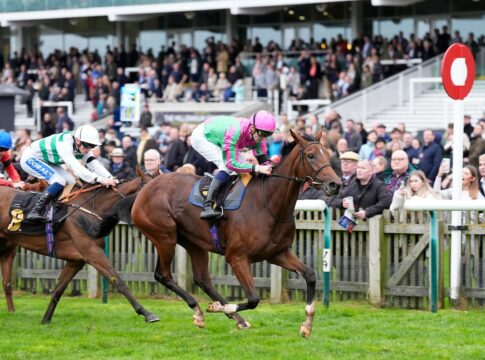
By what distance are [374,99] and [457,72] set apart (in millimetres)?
12541

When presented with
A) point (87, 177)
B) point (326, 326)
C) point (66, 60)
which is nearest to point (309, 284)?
point (326, 326)

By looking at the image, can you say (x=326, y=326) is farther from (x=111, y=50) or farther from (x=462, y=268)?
(x=111, y=50)

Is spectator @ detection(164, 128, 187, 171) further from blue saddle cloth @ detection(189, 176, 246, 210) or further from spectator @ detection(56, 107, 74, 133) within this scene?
spectator @ detection(56, 107, 74, 133)

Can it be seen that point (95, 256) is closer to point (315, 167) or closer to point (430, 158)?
point (315, 167)

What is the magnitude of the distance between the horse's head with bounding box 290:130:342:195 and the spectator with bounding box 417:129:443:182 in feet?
20.6

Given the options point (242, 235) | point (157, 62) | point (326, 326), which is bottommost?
point (326, 326)

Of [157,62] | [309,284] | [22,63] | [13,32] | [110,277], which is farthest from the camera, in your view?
[13,32]

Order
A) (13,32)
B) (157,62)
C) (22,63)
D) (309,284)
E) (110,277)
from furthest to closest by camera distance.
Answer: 1. (13,32)
2. (22,63)
3. (157,62)
4. (110,277)
5. (309,284)

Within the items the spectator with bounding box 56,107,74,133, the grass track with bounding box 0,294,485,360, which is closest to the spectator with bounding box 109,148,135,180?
the grass track with bounding box 0,294,485,360

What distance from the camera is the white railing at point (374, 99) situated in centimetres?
2317

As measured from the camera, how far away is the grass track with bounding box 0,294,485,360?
27.0 feet

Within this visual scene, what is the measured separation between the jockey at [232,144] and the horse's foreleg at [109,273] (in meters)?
1.08

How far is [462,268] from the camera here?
1038 cm

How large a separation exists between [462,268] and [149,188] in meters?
3.24
